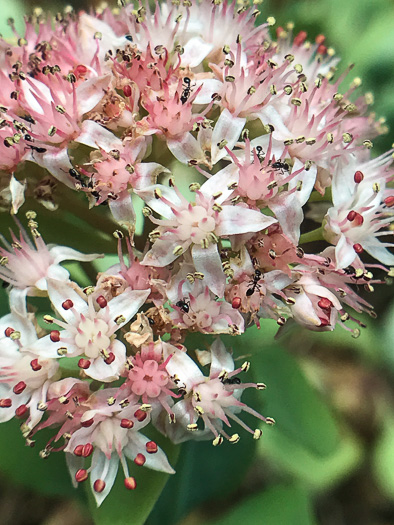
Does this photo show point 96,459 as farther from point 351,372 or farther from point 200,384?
point 351,372

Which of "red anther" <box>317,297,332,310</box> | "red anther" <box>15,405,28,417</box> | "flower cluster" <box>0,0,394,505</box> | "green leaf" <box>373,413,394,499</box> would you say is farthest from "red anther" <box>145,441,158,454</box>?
"green leaf" <box>373,413,394,499</box>

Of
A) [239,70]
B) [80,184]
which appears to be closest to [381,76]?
[239,70]

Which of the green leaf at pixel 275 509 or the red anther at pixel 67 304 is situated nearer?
the red anther at pixel 67 304

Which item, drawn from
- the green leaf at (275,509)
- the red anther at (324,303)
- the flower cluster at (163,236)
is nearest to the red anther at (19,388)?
the flower cluster at (163,236)

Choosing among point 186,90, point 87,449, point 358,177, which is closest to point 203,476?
point 87,449

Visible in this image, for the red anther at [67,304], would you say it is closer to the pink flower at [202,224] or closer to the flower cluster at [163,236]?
the flower cluster at [163,236]
